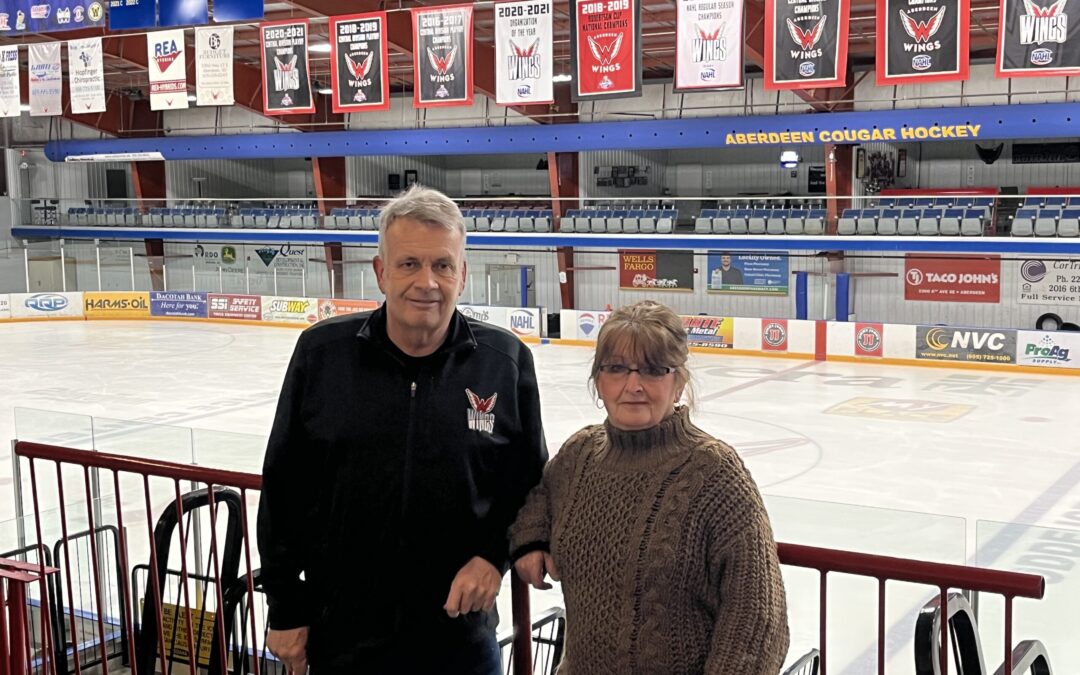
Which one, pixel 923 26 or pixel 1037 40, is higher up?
pixel 923 26

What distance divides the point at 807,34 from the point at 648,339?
1842 centimetres

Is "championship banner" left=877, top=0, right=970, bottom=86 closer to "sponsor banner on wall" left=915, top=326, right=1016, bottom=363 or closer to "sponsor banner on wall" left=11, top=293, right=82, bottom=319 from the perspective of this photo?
"sponsor banner on wall" left=915, top=326, right=1016, bottom=363

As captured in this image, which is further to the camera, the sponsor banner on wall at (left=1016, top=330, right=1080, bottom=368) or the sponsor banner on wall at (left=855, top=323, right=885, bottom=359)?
the sponsor banner on wall at (left=855, top=323, right=885, bottom=359)

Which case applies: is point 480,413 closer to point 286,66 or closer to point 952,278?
point 286,66

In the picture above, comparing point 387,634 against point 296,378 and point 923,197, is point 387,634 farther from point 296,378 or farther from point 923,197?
point 923,197

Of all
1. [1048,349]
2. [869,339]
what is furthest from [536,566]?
[869,339]

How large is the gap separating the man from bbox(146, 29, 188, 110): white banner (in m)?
22.4

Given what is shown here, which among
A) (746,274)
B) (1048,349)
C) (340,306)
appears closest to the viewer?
(1048,349)

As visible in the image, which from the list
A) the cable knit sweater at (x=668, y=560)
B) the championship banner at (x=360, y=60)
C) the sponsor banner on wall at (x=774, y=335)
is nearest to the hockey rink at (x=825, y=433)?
the cable knit sweater at (x=668, y=560)

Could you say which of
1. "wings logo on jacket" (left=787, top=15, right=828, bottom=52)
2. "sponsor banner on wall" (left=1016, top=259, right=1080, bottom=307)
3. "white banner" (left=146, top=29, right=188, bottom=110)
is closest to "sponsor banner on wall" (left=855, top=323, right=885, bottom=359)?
"sponsor banner on wall" (left=1016, top=259, right=1080, bottom=307)

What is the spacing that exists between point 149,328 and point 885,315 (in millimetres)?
21179

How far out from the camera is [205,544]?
333 inches

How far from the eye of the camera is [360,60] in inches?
921

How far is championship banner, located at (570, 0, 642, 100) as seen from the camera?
20.6 meters
